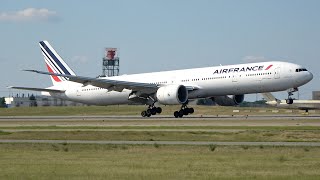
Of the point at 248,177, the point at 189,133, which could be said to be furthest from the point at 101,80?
the point at 248,177

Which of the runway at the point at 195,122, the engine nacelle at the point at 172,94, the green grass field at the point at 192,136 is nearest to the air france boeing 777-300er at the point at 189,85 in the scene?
the engine nacelle at the point at 172,94

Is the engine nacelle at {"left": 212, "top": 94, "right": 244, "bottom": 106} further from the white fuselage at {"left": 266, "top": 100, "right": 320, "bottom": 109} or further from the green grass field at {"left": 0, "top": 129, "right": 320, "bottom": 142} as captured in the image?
the white fuselage at {"left": 266, "top": 100, "right": 320, "bottom": 109}

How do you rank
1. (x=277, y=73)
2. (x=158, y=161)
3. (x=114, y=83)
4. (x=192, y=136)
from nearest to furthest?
(x=158, y=161) < (x=192, y=136) < (x=277, y=73) < (x=114, y=83)

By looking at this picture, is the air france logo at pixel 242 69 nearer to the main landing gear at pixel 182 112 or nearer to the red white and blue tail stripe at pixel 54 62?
the main landing gear at pixel 182 112

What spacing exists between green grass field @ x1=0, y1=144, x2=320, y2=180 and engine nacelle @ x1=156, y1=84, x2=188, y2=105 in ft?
→ 105

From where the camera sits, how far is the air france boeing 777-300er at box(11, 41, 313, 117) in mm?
59125

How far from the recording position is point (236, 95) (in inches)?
2598

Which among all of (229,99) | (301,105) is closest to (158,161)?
(229,99)

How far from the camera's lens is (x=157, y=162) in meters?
22.4

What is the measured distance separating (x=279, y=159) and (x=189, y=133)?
51.3 ft

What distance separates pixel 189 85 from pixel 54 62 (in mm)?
21631

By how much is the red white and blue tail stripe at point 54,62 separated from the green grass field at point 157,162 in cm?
4860

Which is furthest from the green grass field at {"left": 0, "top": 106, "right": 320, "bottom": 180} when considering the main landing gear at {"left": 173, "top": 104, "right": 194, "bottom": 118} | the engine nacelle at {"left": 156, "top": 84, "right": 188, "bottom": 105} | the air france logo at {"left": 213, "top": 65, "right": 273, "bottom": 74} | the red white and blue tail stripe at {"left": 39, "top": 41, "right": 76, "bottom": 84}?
the red white and blue tail stripe at {"left": 39, "top": 41, "right": 76, "bottom": 84}

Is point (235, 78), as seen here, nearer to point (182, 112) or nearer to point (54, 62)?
point (182, 112)
